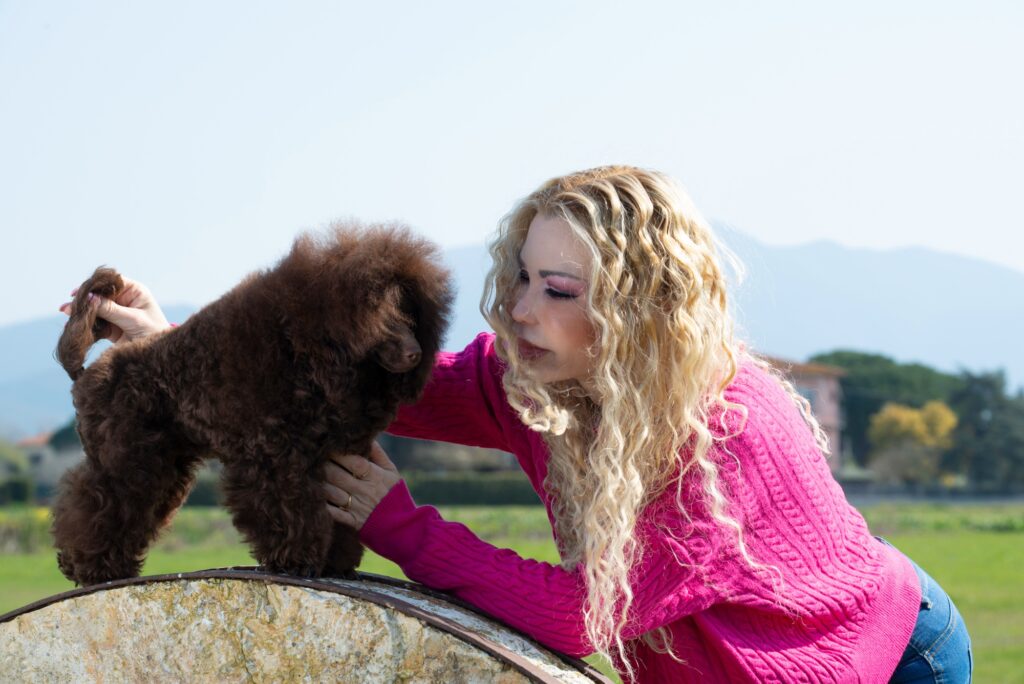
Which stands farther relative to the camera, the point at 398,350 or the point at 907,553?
the point at 907,553

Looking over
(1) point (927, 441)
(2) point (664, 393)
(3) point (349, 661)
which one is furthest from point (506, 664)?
(1) point (927, 441)

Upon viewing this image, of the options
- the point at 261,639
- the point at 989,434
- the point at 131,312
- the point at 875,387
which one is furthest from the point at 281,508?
the point at 875,387

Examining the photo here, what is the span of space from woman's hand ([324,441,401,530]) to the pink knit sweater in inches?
1.3

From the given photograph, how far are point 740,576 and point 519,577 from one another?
0.52 meters

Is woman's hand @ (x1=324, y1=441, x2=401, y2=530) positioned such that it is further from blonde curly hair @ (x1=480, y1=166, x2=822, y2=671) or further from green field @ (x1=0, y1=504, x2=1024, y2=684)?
green field @ (x1=0, y1=504, x2=1024, y2=684)

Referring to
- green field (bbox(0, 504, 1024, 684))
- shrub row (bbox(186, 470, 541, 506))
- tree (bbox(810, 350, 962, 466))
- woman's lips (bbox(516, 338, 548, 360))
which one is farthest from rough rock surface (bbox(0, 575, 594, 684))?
tree (bbox(810, 350, 962, 466))

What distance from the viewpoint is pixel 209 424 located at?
2.47 metres

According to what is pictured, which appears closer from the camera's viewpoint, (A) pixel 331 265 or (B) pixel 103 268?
(A) pixel 331 265

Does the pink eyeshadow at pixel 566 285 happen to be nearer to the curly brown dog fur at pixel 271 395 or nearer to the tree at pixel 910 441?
the curly brown dog fur at pixel 271 395

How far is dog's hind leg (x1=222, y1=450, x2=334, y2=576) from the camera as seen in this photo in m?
2.43

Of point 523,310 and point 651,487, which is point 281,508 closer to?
point 523,310

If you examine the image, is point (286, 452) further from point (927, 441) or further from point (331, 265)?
point (927, 441)

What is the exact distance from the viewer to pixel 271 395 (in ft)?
7.95

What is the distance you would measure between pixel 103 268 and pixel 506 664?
143cm
